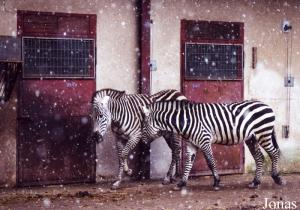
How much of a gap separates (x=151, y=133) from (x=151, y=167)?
1.33 metres

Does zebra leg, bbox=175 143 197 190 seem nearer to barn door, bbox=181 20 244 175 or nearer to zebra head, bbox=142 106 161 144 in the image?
zebra head, bbox=142 106 161 144

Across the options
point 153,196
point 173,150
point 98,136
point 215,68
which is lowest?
point 153,196

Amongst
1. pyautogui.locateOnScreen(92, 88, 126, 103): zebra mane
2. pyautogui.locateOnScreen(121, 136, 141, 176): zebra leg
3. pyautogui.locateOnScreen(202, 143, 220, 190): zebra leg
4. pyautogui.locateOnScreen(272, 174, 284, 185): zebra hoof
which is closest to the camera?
pyautogui.locateOnScreen(202, 143, 220, 190): zebra leg

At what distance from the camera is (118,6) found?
38.2 feet

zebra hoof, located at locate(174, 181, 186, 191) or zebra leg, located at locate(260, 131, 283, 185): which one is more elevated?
zebra leg, located at locate(260, 131, 283, 185)

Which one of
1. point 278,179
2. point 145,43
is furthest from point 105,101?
point 278,179

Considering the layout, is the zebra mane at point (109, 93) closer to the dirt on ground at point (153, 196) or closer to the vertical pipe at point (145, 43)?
the vertical pipe at point (145, 43)

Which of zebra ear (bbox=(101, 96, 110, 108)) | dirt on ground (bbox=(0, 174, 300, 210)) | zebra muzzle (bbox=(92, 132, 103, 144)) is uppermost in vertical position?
zebra ear (bbox=(101, 96, 110, 108))

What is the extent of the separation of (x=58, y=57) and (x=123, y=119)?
5.33 ft

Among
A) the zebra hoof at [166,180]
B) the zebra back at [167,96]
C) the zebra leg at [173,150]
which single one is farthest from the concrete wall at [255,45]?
the zebra hoof at [166,180]

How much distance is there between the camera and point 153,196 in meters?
10.3

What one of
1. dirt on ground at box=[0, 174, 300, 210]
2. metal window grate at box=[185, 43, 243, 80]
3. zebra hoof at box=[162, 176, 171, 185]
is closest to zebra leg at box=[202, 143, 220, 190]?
dirt on ground at box=[0, 174, 300, 210]

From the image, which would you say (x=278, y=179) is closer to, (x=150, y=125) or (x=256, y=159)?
(x=256, y=159)

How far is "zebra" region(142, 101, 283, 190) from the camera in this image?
10.8 meters
